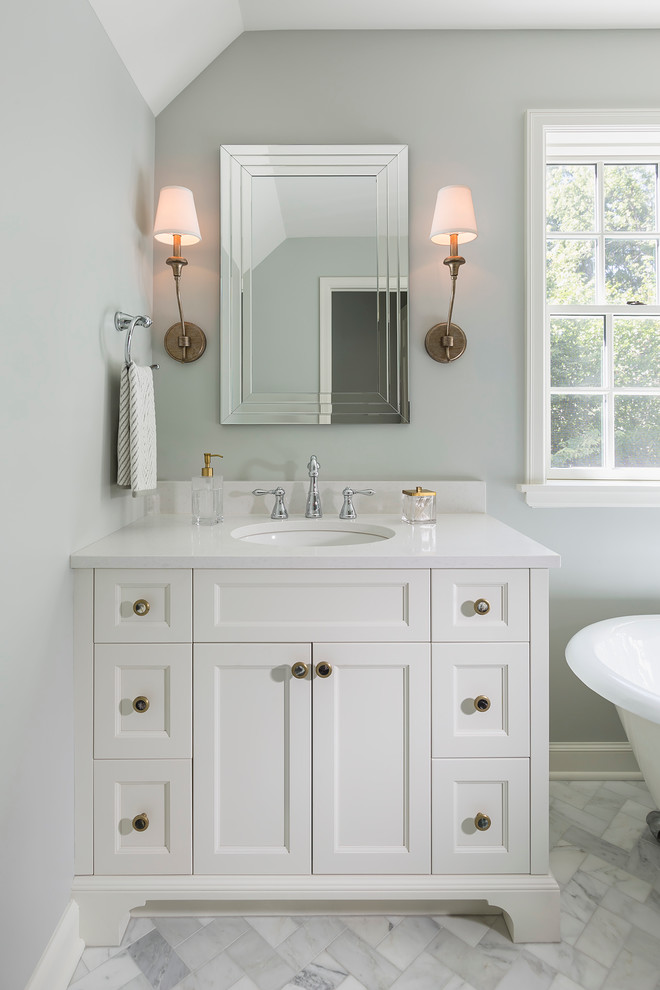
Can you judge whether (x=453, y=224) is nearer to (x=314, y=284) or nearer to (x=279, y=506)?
(x=314, y=284)

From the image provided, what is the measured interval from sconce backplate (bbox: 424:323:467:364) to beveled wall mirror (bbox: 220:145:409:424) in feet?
0.29

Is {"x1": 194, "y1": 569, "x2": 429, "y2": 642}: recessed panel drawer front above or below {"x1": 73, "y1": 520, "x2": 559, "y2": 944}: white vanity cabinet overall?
above

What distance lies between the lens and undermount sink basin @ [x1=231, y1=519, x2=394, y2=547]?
5.65 feet

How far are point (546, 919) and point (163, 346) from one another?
188cm

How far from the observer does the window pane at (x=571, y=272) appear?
2068 mm

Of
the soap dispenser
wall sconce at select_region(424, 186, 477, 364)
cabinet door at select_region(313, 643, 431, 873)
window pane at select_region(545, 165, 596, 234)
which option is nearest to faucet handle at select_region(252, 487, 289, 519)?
the soap dispenser

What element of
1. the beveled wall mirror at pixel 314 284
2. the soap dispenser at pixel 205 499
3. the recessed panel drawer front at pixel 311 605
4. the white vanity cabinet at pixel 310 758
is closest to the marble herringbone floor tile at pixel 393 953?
the white vanity cabinet at pixel 310 758

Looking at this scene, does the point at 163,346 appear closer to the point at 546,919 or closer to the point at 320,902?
the point at 320,902

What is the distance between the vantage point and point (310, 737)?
1327 mm

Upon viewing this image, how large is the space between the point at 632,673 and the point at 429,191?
1.60 m

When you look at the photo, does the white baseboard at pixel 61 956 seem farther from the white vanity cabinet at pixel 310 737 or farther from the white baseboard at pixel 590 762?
the white baseboard at pixel 590 762

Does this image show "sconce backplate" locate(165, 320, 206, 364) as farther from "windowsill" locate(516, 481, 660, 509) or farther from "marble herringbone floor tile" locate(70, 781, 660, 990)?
"marble herringbone floor tile" locate(70, 781, 660, 990)

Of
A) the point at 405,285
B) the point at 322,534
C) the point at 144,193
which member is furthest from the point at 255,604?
the point at 144,193

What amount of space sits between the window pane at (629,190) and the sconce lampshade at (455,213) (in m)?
0.62
